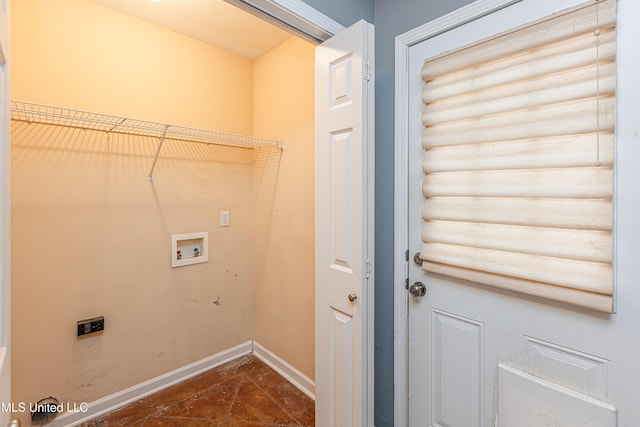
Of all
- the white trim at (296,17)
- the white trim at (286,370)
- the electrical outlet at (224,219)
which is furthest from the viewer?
the electrical outlet at (224,219)

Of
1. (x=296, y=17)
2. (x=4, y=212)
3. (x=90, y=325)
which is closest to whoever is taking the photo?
(x=4, y=212)

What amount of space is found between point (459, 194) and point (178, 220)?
6.24 ft

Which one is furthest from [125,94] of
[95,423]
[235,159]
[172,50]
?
[95,423]

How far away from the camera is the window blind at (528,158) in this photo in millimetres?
919

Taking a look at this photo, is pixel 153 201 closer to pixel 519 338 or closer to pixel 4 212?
pixel 4 212

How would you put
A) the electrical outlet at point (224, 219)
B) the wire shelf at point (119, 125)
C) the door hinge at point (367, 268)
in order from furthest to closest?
the electrical outlet at point (224, 219) < the wire shelf at point (119, 125) < the door hinge at point (367, 268)

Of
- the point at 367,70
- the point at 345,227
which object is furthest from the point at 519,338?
the point at 367,70

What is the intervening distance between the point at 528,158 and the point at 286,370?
83.6 inches

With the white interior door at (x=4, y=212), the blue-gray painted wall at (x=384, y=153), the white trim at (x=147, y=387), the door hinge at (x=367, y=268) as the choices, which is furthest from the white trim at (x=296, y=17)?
the white trim at (x=147, y=387)

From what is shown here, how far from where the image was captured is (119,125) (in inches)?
73.8

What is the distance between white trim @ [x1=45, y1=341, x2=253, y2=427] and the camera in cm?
181

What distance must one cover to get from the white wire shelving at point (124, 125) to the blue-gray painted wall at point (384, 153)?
101 centimetres

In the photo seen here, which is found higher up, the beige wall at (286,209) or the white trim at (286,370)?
the beige wall at (286,209)

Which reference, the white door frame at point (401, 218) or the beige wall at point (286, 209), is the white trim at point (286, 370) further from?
the white door frame at point (401, 218)
